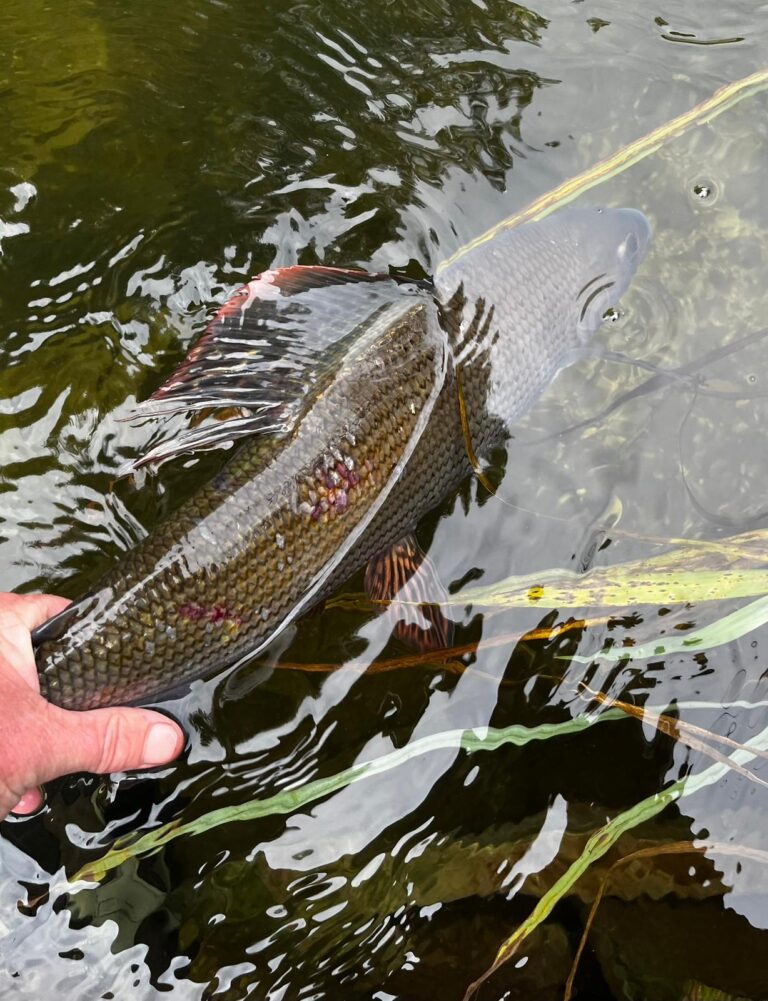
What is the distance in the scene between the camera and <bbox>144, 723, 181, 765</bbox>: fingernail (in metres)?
2.85

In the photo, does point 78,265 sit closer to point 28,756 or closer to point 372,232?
point 372,232

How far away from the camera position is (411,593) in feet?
11.0

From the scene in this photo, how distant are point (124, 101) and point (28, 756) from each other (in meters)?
3.08

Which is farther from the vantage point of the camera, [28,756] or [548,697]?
[548,697]

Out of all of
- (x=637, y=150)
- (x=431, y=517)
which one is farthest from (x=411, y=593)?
(x=637, y=150)

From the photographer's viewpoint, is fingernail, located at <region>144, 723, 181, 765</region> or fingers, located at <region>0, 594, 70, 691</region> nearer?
fingers, located at <region>0, 594, 70, 691</region>

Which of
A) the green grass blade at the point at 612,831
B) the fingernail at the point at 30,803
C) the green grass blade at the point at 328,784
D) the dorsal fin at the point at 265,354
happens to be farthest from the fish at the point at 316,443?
the green grass blade at the point at 612,831

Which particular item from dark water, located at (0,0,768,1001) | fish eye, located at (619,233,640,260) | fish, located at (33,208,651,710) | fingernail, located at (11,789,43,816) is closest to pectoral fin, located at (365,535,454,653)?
fish, located at (33,208,651,710)

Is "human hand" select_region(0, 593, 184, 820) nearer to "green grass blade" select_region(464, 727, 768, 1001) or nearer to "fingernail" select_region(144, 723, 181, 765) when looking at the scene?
"fingernail" select_region(144, 723, 181, 765)

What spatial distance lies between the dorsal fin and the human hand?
0.68m

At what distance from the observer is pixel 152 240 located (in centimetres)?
366

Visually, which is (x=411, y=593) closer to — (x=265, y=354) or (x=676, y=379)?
(x=265, y=354)

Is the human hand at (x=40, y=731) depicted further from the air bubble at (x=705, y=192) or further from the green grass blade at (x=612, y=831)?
the air bubble at (x=705, y=192)

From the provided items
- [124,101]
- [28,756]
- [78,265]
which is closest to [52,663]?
[28,756]
